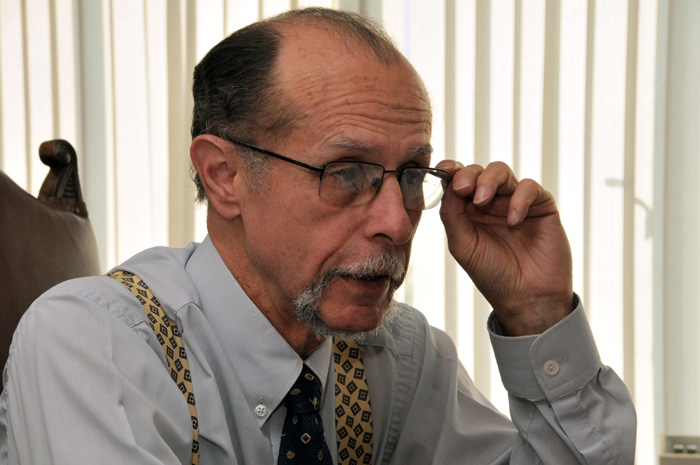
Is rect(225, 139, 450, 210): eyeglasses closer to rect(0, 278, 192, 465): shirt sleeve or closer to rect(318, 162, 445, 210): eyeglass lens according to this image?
rect(318, 162, 445, 210): eyeglass lens

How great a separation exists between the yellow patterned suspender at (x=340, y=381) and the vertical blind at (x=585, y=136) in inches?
49.4

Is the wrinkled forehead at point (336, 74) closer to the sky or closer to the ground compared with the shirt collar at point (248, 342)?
closer to the sky

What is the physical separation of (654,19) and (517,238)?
1.48 meters

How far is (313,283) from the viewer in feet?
3.83

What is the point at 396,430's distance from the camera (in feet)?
4.63

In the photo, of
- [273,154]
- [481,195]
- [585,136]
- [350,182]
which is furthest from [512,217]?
[585,136]

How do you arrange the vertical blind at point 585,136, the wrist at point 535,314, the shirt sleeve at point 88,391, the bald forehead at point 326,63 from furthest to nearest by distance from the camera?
1. the vertical blind at point 585,136
2. the wrist at point 535,314
3. the bald forehead at point 326,63
4. the shirt sleeve at point 88,391

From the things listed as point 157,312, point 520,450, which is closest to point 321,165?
point 157,312

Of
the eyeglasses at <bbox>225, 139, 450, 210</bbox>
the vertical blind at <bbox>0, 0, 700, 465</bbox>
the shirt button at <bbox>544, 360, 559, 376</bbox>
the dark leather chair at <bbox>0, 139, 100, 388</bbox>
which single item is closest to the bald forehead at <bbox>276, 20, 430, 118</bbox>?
the eyeglasses at <bbox>225, 139, 450, 210</bbox>

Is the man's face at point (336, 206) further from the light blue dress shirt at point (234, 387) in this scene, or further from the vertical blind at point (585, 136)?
the vertical blind at point (585, 136)

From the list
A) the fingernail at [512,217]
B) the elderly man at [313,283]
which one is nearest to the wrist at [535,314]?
the elderly man at [313,283]

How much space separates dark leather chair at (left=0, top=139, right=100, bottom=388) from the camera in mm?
1385

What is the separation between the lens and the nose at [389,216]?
1.14 meters

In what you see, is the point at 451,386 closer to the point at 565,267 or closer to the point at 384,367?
the point at 384,367
